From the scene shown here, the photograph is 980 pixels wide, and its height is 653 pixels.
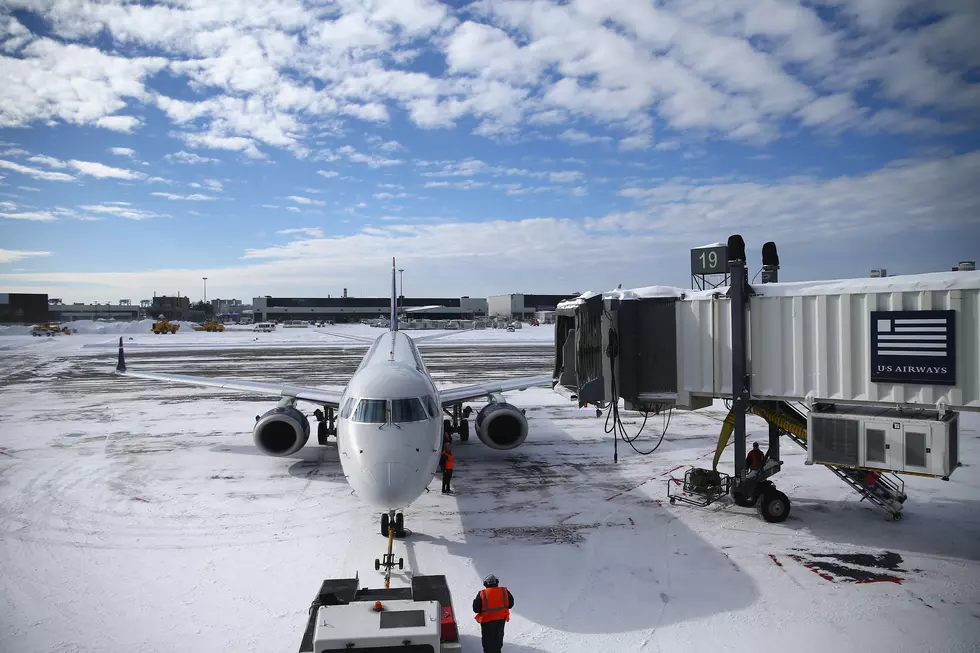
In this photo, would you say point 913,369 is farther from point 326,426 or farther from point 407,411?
point 326,426

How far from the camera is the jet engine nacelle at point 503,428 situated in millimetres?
17203

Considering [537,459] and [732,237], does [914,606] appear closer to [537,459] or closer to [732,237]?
[732,237]

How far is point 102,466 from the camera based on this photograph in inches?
687

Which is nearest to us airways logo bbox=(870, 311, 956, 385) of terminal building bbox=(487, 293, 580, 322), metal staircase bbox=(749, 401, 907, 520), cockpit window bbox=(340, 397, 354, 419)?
metal staircase bbox=(749, 401, 907, 520)

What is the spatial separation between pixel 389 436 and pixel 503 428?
726 centimetres

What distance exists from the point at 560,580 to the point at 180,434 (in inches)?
719

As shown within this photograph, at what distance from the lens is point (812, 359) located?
1159 cm

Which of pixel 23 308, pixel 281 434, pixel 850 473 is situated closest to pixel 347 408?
pixel 281 434

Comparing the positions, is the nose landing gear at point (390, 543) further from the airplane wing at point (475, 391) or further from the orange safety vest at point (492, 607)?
the airplane wing at point (475, 391)

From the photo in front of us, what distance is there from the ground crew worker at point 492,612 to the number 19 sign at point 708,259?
69.2 feet

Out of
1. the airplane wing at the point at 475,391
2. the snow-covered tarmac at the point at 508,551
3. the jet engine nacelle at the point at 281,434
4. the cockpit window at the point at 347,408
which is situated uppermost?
the cockpit window at the point at 347,408

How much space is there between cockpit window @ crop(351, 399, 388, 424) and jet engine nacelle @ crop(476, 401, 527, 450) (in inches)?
265

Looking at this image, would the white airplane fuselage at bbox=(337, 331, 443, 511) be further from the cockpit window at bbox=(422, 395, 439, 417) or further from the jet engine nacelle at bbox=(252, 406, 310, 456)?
the jet engine nacelle at bbox=(252, 406, 310, 456)

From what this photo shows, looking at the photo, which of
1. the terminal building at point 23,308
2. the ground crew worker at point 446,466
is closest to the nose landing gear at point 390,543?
the ground crew worker at point 446,466
